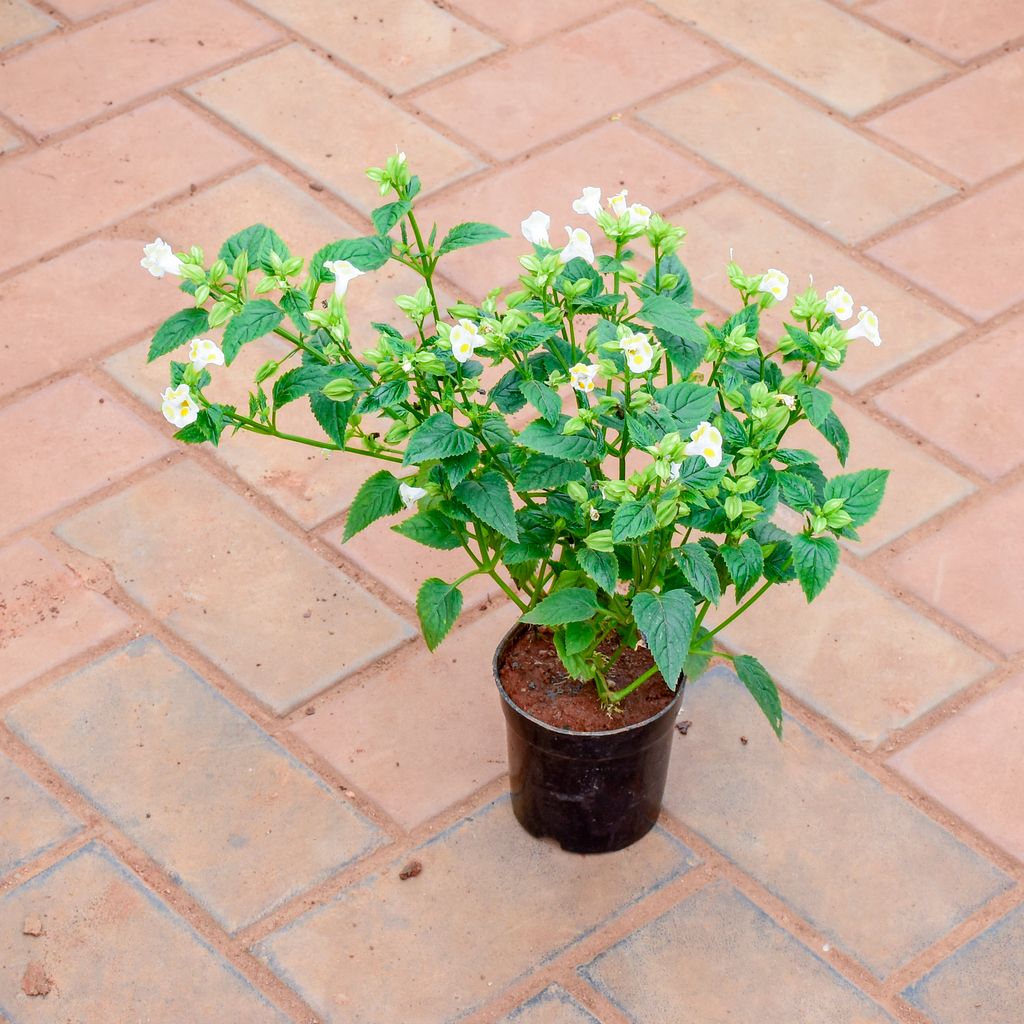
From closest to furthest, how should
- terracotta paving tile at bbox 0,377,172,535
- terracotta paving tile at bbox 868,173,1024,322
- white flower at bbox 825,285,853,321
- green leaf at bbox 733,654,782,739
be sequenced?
white flower at bbox 825,285,853,321 < green leaf at bbox 733,654,782,739 < terracotta paving tile at bbox 0,377,172,535 < terracotta paving tile at bbox 868,173,1024,322

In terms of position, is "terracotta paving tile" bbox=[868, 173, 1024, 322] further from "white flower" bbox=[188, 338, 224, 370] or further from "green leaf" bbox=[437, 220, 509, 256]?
"white flower" bbox=[188, 338, 224, 370]

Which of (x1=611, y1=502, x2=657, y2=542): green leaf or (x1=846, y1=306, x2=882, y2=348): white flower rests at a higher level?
(x1=846, y1=306, x2=882, y2=348): white flower

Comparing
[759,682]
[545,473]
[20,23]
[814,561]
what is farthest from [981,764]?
[20,23]

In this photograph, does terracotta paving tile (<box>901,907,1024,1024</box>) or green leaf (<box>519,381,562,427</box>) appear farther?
terracotta paving tile (<box>901,907,1024,1024</box>)

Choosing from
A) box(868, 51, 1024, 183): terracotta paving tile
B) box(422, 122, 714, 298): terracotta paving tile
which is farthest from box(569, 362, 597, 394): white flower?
box(868, 51, 1024, 183): terracotta paving tile

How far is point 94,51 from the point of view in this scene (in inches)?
147

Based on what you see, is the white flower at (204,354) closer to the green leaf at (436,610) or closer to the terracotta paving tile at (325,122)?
the green leaf at (436,610)

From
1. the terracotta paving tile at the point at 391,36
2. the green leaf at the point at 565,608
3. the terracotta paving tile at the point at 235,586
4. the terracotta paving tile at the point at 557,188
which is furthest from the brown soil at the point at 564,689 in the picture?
the terracotta paving tile at the point at 391,36

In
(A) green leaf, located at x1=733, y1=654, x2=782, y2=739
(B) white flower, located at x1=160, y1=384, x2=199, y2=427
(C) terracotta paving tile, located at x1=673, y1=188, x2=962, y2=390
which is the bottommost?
(C) terracotta paving tile, located at x1=673, y1=188, x2=962, y2=390

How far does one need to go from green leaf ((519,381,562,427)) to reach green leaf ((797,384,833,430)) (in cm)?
29

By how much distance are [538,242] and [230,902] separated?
1.06m

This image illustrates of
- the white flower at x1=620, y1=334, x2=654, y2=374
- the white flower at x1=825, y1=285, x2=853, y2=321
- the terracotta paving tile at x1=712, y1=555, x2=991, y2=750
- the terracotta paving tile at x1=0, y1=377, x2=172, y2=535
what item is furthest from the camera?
the terracotta paving tile at x1=0, y1=377, x2=172, y2=535

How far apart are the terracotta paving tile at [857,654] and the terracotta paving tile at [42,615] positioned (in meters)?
1.04

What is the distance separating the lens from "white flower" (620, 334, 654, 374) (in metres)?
1.72
